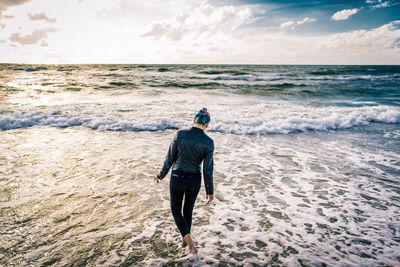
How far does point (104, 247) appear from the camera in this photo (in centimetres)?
437

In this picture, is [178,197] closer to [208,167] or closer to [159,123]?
[208,167]

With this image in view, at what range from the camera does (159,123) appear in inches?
507

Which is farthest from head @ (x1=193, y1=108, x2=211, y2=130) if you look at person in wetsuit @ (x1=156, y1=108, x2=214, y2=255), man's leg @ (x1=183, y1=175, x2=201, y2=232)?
man's leg @ (x1=183, y1=175, x2=201, y2=232)

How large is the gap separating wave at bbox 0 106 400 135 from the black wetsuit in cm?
828

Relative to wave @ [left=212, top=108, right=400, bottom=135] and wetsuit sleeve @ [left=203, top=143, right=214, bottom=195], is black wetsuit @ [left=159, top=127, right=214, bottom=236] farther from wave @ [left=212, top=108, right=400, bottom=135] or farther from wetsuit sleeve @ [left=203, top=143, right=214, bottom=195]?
wave @ [left=212, top=108, right=400, bottom=135]

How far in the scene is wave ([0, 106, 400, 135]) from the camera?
12.4 metres

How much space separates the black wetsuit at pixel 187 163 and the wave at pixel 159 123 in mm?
8285

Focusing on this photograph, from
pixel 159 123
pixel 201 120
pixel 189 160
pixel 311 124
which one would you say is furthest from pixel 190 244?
pixel 311 124

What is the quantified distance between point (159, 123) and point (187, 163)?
30.4ft

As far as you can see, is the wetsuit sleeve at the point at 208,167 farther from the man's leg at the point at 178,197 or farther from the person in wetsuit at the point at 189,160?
the man's leg at the point at 178,197

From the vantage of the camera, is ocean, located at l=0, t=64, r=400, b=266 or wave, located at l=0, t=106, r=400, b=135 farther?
wave, located at l=0, t=106, r=400, b=135

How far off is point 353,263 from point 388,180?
158 inches

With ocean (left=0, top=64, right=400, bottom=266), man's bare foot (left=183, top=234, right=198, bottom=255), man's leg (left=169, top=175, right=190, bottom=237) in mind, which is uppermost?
man's leg (left=169, top=175, right=190, bottom=237)

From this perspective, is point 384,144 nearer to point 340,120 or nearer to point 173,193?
point 340,120
